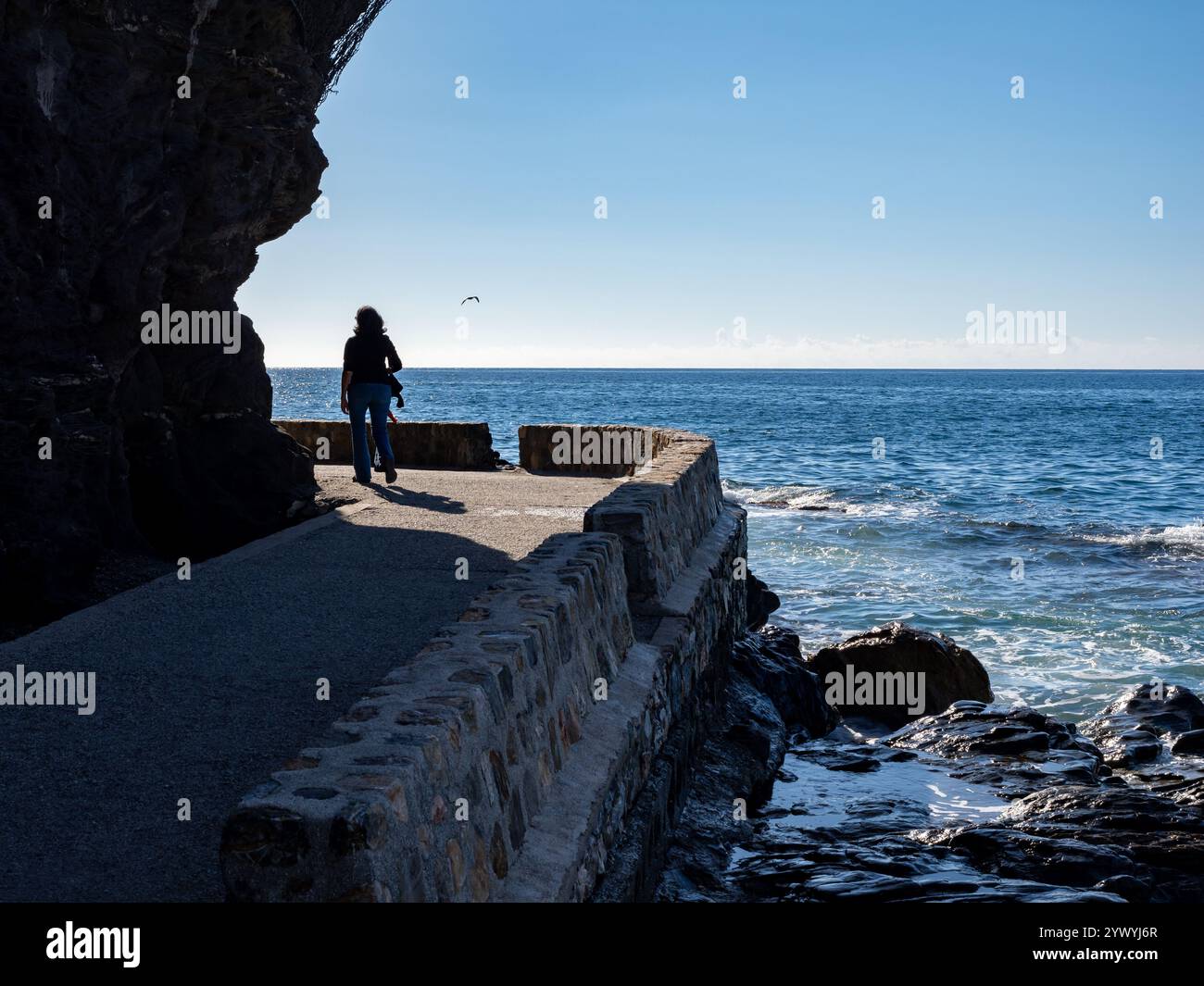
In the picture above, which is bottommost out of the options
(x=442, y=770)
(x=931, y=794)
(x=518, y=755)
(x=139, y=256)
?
(x=931, y=794)

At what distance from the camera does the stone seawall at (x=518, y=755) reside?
113 inches

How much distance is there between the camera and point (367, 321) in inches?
498

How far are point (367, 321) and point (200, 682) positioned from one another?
7.45 metres

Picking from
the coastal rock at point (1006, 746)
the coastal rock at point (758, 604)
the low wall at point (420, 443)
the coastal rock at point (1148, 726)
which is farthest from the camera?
the low wall at point (420, 443)

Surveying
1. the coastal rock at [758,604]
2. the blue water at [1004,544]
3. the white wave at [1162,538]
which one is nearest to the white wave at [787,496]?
the blue water at [1004,544]

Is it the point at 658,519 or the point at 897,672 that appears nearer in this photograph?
the point at 658,519

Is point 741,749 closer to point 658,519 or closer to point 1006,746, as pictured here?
point 658,519

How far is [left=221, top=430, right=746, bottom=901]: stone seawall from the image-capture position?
9.42 ft

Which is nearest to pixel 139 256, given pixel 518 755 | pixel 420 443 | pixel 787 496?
pixel 518 755

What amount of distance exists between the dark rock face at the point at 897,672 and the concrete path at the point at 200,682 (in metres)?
3.71

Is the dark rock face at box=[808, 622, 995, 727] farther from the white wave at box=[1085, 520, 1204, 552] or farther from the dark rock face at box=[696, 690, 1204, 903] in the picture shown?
the white wave at box=[1085, 520, 1204, 552]

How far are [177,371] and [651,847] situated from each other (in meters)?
7.45

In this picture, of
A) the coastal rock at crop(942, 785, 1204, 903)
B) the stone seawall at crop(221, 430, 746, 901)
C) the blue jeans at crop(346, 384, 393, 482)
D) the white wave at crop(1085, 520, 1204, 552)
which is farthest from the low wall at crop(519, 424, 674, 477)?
the white wave at crop(1085, 520, 1204, 552)

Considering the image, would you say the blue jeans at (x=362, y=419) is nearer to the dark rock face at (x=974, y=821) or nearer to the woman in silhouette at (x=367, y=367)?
the woman in silhouette at (x=367, y=367)
